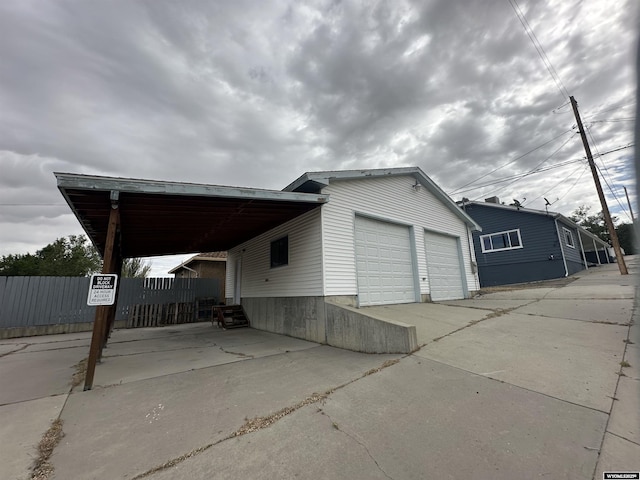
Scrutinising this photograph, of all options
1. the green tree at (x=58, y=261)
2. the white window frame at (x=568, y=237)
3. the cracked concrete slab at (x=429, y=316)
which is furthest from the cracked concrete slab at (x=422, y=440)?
the green tree at (x=58, y=261)

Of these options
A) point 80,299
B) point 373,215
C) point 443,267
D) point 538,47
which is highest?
point 538,47

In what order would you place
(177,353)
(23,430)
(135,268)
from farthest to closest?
(135,268), (177,353), (23,430)

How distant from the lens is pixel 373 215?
8258mm

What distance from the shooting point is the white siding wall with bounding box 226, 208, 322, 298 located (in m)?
7.07

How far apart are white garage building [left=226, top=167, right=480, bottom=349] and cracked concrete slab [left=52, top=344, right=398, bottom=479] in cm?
183

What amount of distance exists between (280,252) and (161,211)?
3668 millimetres

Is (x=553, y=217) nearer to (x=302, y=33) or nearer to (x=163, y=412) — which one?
(x=302, y=33)

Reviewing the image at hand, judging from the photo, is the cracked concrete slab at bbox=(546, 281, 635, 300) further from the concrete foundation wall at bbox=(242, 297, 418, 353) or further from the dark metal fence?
the dark metal fence

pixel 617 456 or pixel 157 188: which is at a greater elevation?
pixel 157 188

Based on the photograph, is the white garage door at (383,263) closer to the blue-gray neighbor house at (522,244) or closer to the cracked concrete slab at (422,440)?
the cracked concrete slab at (422,440)

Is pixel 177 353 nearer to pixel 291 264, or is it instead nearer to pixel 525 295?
pixel 291 264

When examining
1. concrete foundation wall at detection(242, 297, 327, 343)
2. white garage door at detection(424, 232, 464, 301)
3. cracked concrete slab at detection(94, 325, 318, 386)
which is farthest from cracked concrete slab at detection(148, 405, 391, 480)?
white garage door at detection(424, 232, 464, 301)

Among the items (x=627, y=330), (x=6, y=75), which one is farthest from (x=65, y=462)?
(x=6, y=75)

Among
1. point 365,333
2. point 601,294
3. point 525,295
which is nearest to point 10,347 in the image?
point 365,333
